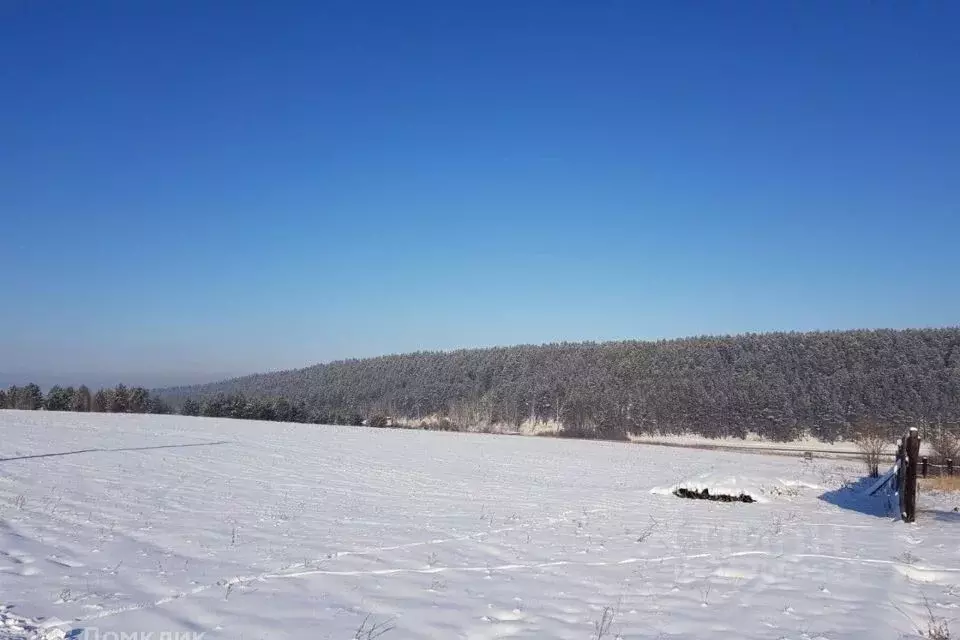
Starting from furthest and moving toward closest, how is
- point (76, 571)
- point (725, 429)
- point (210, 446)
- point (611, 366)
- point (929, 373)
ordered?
point (611, 366) < point (725, 429) < point (929, 373) < point (210, 446) < point (76, 571)

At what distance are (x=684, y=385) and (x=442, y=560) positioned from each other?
3607 inches

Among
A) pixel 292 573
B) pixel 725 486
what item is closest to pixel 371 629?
pixel 292 573

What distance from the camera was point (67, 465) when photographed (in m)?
21.4

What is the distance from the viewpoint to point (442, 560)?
1090 centimetres

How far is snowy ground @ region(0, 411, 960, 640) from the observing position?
7473 millimetres

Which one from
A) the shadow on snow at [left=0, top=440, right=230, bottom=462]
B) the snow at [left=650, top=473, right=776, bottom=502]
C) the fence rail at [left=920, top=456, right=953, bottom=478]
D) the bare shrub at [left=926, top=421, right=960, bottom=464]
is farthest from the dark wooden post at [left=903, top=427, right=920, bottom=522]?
the shadow on snow at [left=0, top=440, right=230, bottom=462]

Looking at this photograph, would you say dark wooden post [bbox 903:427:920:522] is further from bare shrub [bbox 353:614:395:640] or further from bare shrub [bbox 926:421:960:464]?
bare shrub [bbox 926:421:960:464]

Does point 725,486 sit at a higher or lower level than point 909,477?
lower

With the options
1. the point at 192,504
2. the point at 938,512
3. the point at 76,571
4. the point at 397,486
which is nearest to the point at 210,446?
the point at 397,486

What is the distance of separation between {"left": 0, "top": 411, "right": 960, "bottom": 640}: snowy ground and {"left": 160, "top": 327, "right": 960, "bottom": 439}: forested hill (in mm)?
67244

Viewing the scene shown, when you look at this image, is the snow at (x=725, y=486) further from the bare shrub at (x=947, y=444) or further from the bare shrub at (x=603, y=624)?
the bare shrub at (x=603, y=624)

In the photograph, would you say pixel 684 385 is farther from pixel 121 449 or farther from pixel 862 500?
pixel 121 449

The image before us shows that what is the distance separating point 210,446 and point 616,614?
101ft

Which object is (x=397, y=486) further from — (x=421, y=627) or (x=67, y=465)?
(x=421, y=627)
